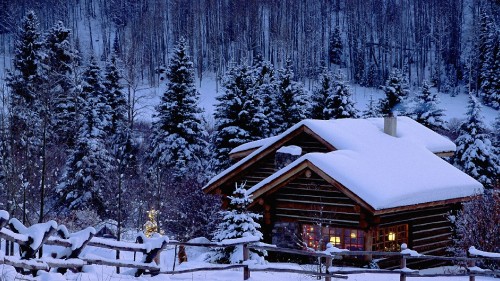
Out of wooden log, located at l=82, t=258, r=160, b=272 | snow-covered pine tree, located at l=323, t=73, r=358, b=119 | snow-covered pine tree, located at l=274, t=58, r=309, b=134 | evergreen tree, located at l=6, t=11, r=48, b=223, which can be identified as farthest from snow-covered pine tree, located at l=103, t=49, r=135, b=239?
wooden log, located at l=82, t=258, r=160, b=272

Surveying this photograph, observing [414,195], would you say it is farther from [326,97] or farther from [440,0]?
[440,0]

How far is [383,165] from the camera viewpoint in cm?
2286

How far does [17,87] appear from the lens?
43625 mm

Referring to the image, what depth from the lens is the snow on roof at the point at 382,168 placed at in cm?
2056

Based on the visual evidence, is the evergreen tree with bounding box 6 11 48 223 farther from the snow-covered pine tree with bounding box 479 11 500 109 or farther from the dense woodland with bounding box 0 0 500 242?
the snow-covered pine tree with bounding box 479 11 500 109

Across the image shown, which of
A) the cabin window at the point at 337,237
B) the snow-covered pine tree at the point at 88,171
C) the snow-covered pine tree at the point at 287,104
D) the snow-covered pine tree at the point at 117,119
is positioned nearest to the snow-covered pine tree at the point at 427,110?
the snow-covered pine tree at the point at 287,104

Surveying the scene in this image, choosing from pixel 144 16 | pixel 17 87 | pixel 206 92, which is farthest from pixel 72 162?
pixel 144 16

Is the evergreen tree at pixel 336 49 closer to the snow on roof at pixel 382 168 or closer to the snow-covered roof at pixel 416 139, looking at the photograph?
the snow-covered roof at pixel 416 139

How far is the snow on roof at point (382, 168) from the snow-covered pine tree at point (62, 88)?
21.1 m

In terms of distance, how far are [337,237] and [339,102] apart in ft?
68.6

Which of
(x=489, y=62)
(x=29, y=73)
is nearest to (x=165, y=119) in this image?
(x=29, y=73)

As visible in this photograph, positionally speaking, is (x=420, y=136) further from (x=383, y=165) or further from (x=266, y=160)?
(x=266, y=160)

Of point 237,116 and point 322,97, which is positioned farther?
point 322,97

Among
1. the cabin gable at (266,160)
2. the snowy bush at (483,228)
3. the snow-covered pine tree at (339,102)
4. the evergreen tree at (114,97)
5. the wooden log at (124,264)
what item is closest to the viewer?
the wooden log at (124,264)
